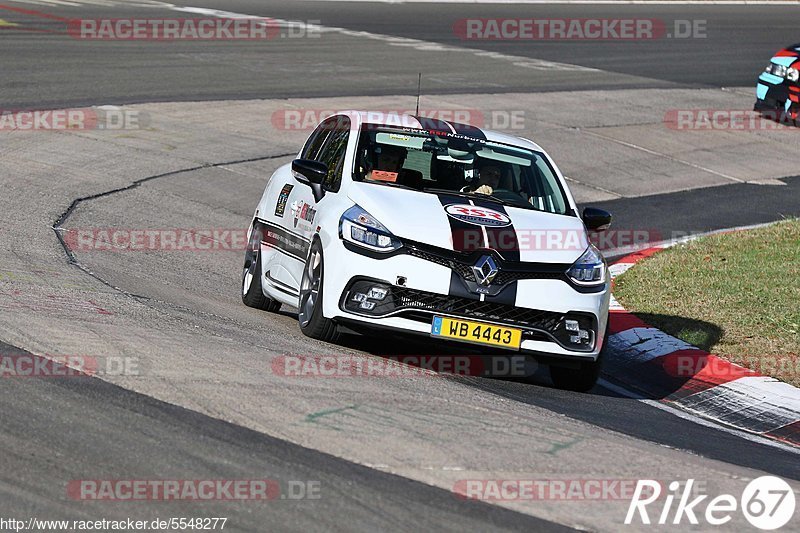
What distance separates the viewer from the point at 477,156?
30.5 ft

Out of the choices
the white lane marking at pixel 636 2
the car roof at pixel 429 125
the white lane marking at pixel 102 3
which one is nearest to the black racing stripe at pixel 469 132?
the car roof at pixel 429 125

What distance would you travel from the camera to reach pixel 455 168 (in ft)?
30.0

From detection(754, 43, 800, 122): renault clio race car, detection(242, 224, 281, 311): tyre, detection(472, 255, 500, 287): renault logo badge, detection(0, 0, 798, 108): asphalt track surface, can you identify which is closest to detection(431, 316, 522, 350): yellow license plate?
detection(472, 255, 500, 287): renault logo badge

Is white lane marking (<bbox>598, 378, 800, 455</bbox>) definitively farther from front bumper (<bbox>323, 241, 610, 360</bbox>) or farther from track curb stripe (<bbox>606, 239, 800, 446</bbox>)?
front bumper (<bbox>323, 241, 610, 360</bbox>)

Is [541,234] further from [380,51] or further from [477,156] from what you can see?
[380,51]

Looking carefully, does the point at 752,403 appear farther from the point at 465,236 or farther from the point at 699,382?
the point at 465,236

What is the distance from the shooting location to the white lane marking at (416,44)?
27016mm

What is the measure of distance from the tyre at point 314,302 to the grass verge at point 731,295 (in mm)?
3132

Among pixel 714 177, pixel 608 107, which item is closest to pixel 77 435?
pixel 714 177

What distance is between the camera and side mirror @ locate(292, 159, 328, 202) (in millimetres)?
8930

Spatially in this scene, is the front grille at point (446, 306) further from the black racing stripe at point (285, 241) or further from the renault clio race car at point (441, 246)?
the black racing stripe at point (285, 241)

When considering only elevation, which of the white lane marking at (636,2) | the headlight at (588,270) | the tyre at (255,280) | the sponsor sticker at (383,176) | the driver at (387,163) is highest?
the white lane marking at (636,2)

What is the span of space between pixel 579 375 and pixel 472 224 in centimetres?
124

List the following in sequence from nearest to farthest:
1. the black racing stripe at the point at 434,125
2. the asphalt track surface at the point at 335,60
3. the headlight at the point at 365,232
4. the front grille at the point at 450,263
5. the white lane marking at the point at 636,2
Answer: the front grille at the point at 450,263 < the headlight at the point at 365,232 < the black racing stripe at the point at 434,125 < the asphalt track surface at the point at 335,60 < the white lane marking at the point at 636,2
